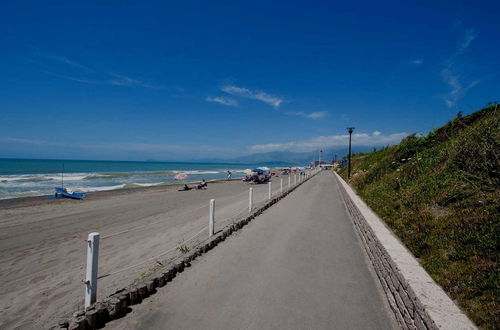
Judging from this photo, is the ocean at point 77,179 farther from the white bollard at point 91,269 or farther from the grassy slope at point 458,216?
the grassy slope at point 458,216

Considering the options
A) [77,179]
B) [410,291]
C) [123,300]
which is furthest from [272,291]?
[77,179]

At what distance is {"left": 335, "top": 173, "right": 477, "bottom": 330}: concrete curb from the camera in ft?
9.12

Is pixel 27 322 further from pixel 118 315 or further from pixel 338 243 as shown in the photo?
pixel 338 243

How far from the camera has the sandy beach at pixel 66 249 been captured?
4.37 metres

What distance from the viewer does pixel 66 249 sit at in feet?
24.0

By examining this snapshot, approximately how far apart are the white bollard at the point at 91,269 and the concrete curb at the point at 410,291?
163 inches

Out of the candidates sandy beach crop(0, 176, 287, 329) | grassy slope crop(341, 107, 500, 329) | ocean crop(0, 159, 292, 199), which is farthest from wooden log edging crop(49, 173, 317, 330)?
ocean crop(0, 159, 292, 199)

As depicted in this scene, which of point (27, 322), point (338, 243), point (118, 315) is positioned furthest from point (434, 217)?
point (27, 322)

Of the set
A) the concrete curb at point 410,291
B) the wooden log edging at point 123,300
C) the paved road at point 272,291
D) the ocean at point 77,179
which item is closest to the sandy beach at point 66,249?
the wooden log edging at point 123,300

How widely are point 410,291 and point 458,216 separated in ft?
9.10

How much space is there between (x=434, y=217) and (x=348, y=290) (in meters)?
3.08

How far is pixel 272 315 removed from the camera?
137 inches

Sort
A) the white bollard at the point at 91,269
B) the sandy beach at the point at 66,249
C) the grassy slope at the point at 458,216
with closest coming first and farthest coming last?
the grassy slope at the point at 458,216 → the white bollard at the point at 91,269 → the sandy beach at the point at 66,249

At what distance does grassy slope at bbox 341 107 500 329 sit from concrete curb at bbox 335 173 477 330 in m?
0.20
